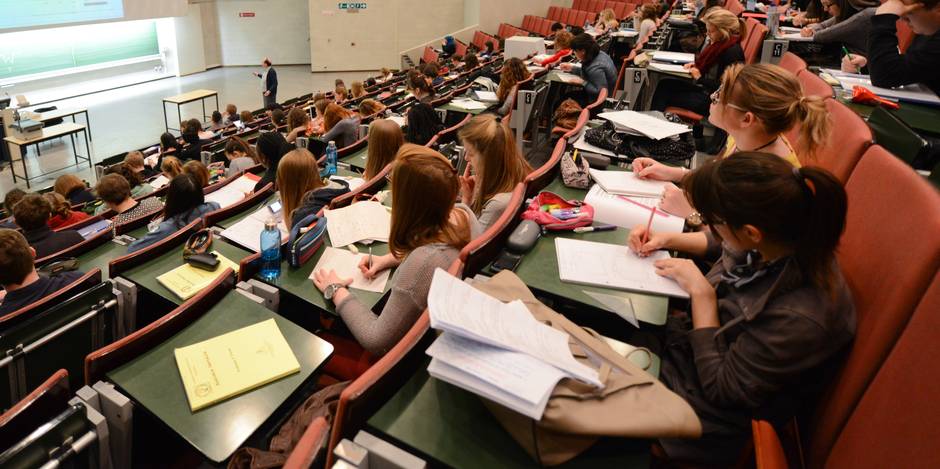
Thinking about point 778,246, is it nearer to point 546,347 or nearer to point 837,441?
point 837,441

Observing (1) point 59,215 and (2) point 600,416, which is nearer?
(2) point 600,416

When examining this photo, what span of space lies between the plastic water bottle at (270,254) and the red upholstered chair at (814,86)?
2542 mm

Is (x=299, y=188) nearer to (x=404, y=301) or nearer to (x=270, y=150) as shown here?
(x=270, y=150)

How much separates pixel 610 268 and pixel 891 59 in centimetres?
188

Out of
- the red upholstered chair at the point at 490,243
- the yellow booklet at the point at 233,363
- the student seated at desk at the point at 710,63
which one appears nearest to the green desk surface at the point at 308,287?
the yellow booklet at the point at 233,363

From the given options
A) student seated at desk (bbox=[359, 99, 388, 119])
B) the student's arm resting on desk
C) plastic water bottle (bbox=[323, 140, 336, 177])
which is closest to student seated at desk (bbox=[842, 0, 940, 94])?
the student's arm resting on desk

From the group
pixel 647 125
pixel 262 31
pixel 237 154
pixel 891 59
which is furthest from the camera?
pixel 262 31

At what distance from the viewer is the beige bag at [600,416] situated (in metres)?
1.07

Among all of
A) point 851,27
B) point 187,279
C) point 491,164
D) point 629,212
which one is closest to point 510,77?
point 851,27

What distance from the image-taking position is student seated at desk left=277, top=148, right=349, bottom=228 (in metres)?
3.10

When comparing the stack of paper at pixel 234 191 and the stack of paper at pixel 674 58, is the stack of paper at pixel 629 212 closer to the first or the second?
the stack of paper at pixel 234 191

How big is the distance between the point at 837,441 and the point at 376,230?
202 cm

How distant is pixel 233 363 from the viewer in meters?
1.68

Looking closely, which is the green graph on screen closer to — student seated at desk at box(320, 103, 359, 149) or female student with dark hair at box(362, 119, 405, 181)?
student seated at desk at box(320, 103, 359, 149)
